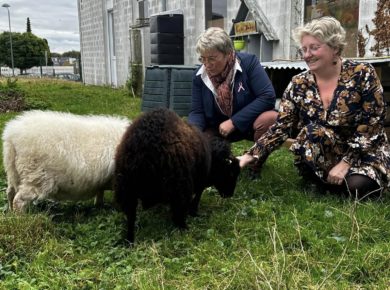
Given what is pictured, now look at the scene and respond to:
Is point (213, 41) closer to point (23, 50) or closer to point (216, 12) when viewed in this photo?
point (216, 12)

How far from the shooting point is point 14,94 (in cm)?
1252

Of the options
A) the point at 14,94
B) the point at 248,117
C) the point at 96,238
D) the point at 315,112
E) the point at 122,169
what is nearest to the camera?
the point at 122,169

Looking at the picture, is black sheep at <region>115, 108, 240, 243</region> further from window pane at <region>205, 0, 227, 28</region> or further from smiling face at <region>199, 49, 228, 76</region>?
window pane at <region>205, 0, 227, 28</region>

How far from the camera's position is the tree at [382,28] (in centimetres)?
665

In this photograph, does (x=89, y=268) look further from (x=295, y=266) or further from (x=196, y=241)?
(x=295, y=266)

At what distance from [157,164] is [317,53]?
65.1 inches

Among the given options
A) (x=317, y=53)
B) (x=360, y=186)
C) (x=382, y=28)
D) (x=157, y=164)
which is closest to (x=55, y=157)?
(x=157, y=164)

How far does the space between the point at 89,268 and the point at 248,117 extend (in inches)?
88.7

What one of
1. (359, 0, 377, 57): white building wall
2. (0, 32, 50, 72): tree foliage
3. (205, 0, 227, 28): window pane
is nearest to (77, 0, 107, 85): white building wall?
(205, 0, 227, 28): window pane

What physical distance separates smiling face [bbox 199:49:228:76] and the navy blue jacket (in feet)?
0.85

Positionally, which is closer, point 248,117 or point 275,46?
point 248,117

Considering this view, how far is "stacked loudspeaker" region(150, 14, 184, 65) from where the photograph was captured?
42.3ft

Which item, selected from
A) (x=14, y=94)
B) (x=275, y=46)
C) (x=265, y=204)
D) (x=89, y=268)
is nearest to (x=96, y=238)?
(x=89, y=268)

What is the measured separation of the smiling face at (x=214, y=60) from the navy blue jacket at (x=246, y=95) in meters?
0.26
